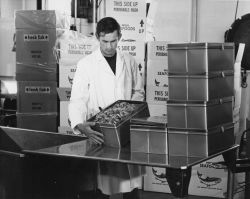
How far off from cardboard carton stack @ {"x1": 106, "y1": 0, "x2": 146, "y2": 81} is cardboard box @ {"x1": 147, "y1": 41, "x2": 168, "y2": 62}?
6 cm

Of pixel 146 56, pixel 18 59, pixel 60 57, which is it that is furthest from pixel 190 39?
pixel 18 59

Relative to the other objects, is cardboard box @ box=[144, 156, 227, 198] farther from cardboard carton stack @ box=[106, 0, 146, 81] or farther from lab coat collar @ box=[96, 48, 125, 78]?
lab coat collar @ box=[96, 48, 125, 78]

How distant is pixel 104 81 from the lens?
2961 mm

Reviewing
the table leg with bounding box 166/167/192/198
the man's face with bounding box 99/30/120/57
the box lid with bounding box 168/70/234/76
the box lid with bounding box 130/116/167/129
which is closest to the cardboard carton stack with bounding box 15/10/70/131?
the man's face with bounding box 99/30/120/57

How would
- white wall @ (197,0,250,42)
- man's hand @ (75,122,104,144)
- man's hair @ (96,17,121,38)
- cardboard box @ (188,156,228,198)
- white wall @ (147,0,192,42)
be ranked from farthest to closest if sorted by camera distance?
white wall @ (147,0,192,42) < white wall @ (197,0,250,42) < cardboard box @ (188,156,228,198) < man's hair @ (96,17,121,38) < man's hand @ (75,122,104,144)

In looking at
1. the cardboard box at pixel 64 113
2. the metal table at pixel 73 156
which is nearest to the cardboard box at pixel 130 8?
the cardboard box at pixel 64 113

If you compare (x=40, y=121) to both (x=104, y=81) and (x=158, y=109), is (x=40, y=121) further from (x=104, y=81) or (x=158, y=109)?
(x=104, y=81)

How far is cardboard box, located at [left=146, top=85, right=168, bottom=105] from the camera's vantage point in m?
4.12

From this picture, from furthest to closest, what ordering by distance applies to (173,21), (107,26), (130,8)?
(173,21)
(130,8)
(107,26)

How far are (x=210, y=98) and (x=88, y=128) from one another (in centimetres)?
70

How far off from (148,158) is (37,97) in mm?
2384

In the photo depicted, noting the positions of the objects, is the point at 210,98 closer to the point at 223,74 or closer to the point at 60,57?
the point at 223,74

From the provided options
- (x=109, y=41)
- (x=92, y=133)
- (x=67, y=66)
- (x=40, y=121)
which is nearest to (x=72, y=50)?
(x=67, y=66)

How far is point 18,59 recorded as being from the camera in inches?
170
